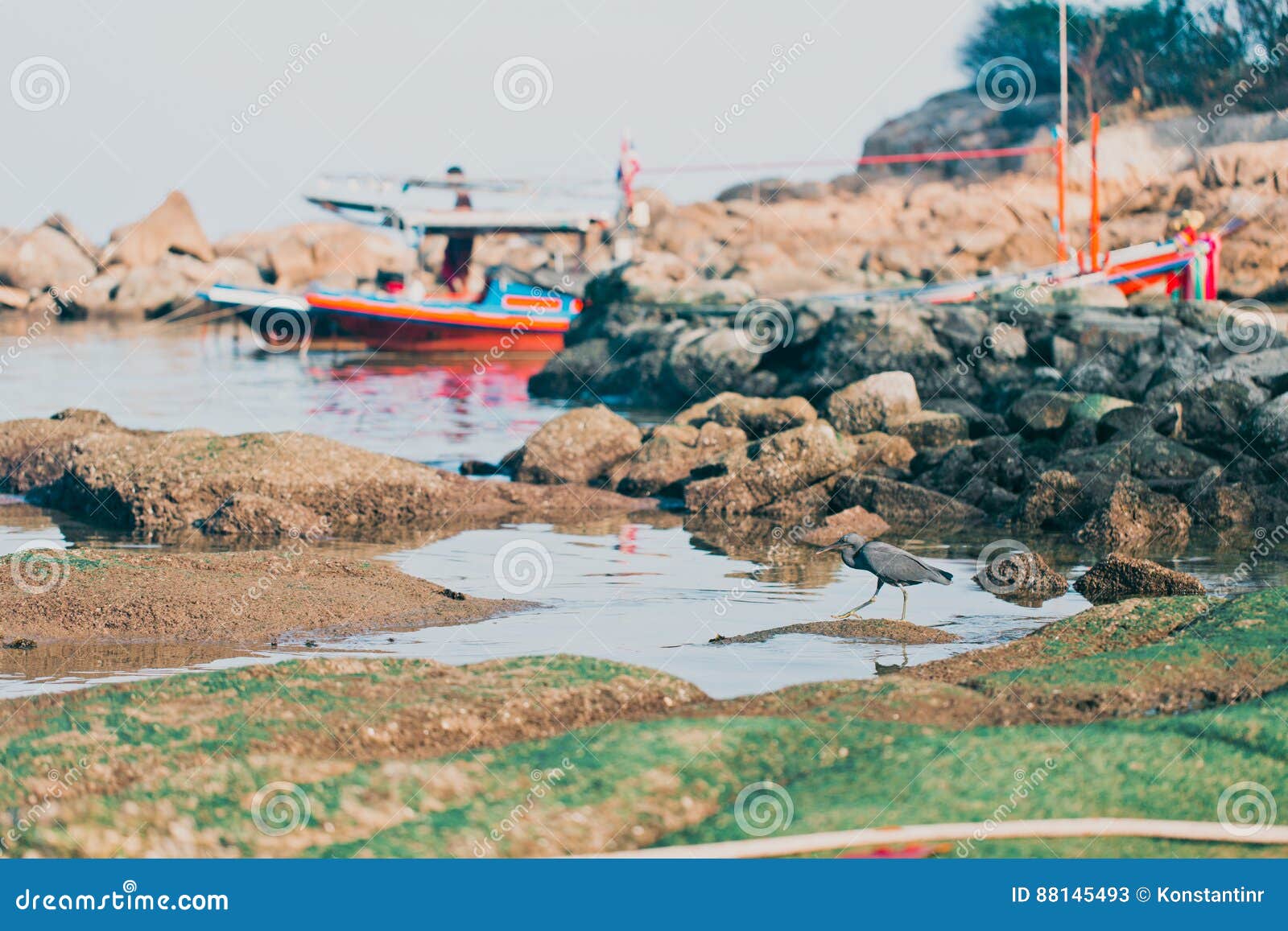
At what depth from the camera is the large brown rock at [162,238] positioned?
208ft

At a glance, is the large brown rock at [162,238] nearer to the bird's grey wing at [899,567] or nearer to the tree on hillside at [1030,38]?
the tree on hillside at [1030,38]

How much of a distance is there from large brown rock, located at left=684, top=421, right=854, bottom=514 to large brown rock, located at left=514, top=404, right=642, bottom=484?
1950mm

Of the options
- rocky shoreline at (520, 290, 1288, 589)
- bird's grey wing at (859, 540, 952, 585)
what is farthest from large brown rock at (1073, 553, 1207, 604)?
rocky shoreline at (520, 290, 1288, 589)

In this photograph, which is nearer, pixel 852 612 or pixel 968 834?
pixel 968 834

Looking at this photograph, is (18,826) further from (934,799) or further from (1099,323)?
(1099,323)

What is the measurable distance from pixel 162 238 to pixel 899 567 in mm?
58912

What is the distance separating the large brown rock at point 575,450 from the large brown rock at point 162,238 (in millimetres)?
50109

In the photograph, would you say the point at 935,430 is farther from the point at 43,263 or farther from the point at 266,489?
the point at 43,263

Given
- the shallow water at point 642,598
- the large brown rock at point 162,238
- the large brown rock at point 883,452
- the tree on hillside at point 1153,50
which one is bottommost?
the shallow water at point 642,598

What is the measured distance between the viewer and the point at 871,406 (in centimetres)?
1888

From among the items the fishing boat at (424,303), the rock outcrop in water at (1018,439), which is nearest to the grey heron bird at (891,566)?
the rock outcrop in water at (1018,439)

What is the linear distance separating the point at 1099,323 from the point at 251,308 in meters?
25.8

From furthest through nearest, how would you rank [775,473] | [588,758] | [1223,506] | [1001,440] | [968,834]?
[1001,440] → [775,473] → [1223,506] → [588,758] → [968,834]

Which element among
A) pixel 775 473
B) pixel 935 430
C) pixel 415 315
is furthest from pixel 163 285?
pixel 775 473
